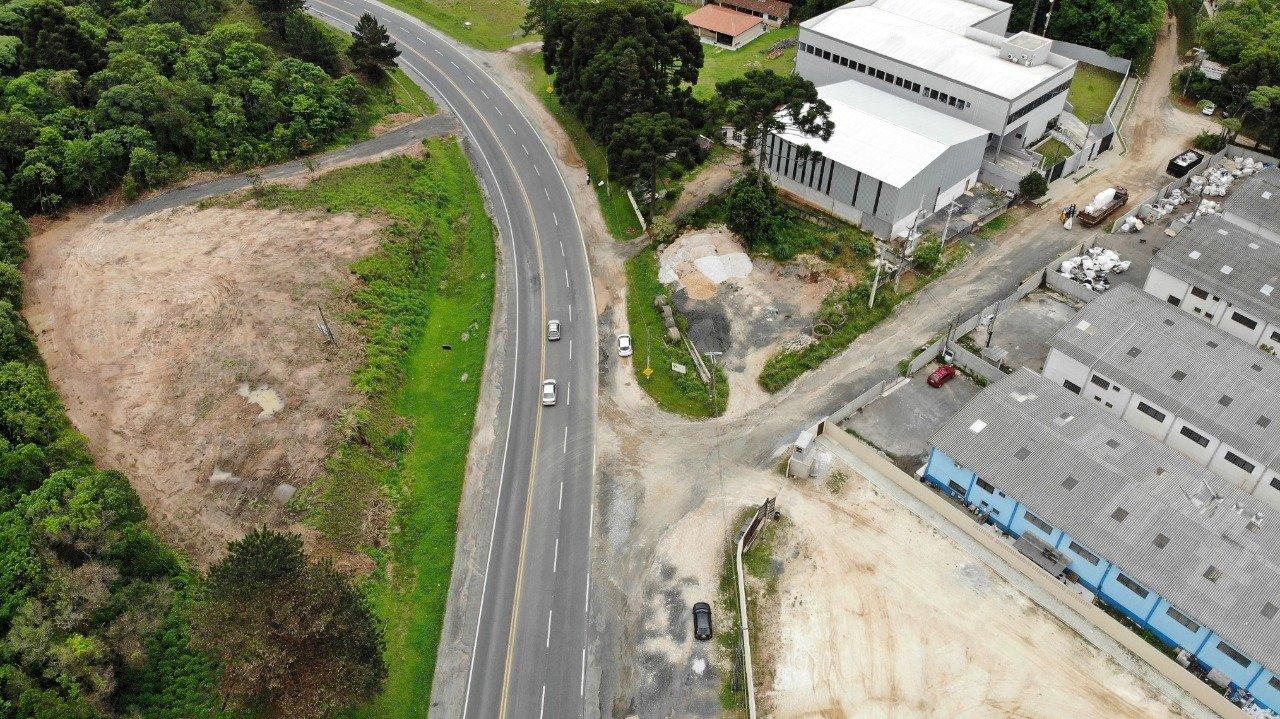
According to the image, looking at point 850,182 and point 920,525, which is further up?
point 850,182

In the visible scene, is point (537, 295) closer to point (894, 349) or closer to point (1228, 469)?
point (894, 349)

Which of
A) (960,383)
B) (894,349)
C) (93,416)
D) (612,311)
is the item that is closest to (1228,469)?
(960,383)

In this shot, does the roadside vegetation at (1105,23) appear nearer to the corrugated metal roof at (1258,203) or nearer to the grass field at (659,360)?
the corrugated metal roof at (1258,203)

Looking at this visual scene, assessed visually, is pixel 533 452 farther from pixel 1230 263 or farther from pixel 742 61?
pixel 742 61

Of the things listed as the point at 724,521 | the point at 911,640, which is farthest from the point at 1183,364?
the point at 724,521

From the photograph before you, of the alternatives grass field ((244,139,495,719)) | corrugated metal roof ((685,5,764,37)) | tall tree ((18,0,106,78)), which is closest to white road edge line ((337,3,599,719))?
grass field ((244,139,495,719))

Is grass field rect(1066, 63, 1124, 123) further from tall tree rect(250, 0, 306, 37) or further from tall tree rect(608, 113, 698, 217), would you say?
tall tree rect(250, 0, 306, 37)

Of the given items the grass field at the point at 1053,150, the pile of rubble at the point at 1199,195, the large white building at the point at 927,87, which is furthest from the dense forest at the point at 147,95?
the pile of rubble at the point at 1199,195
